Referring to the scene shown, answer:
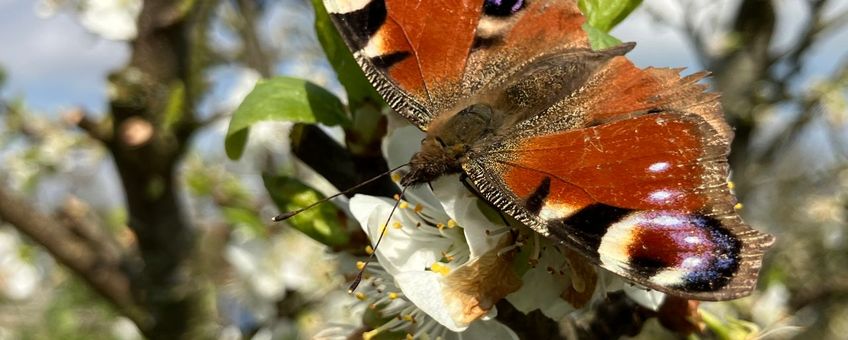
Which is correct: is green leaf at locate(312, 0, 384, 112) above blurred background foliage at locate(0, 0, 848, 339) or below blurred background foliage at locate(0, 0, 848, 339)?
above

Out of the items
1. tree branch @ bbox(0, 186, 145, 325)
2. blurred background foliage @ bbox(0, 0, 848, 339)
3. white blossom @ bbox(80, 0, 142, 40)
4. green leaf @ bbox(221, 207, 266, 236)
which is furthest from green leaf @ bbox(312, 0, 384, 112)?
white blossom @ bbox(80, 0, 142, 40)

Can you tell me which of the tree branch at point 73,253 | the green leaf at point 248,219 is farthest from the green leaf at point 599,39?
the tree branch at point 73,253

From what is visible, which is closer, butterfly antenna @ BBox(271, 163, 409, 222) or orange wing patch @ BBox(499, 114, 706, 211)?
orange wing patch @ BBox(499, 114, 706, 211)

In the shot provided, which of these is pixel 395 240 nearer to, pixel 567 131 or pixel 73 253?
pixel 567 131

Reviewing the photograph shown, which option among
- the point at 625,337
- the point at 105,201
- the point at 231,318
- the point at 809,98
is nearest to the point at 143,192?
Result: the point at 231,318

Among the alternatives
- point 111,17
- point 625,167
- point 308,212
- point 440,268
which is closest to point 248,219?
point 111,17

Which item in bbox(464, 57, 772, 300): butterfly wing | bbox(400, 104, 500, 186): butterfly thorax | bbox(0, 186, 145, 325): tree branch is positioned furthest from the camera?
bbox(0, 186, 145, 325): tree branch

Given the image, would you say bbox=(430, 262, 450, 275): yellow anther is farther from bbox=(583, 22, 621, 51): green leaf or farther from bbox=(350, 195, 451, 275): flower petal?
bbox=(583, 22, 621, 51): green leaf
